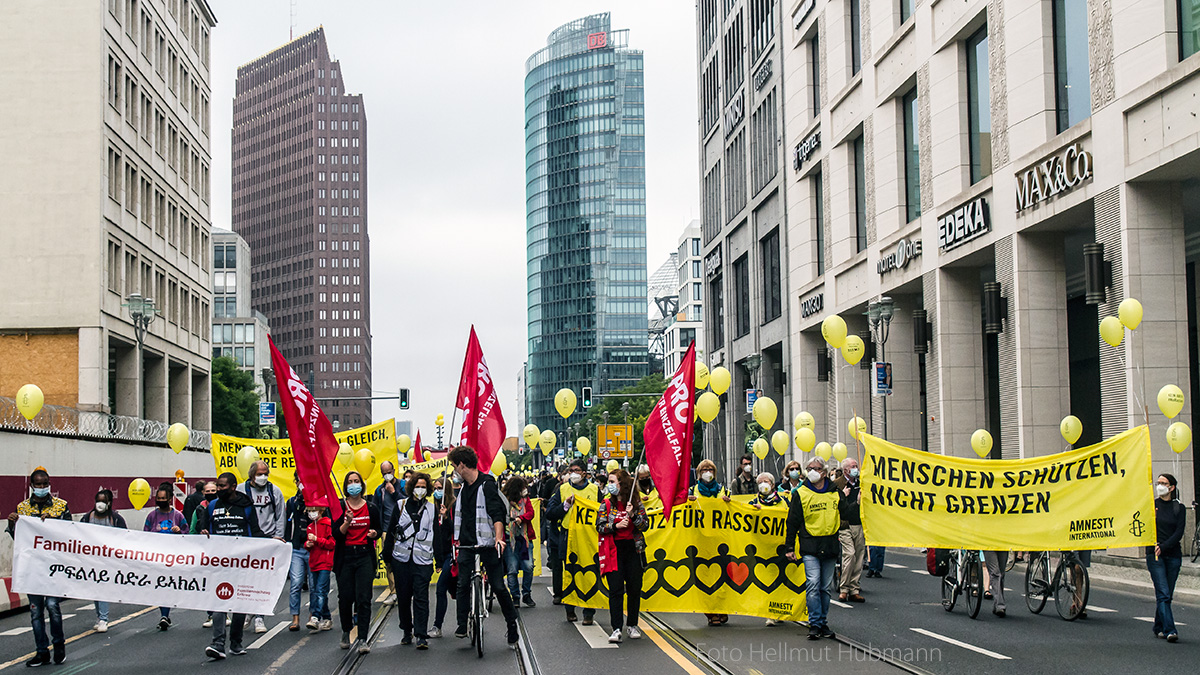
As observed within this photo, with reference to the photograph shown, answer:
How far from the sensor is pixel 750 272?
178ft

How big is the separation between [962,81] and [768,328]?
21.3 metres

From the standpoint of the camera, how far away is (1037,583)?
1508 cm

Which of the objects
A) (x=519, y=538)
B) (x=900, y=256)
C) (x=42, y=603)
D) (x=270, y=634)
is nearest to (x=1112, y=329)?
(x=519, y=538)

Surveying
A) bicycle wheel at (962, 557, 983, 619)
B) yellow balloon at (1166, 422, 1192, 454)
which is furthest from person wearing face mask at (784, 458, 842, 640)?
yellow balloon at (1166, 422, 1192, 454)

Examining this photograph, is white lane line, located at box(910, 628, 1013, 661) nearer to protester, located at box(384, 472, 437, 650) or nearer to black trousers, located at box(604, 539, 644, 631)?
black trousers, located at box(604, 539, 644, 631)

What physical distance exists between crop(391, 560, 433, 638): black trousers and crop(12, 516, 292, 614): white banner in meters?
1.21

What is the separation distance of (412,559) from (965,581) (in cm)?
669

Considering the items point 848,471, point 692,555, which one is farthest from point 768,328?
point 692,555

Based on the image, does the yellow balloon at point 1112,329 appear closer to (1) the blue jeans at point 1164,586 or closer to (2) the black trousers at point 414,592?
(1) the blue jeans at point 1164,586

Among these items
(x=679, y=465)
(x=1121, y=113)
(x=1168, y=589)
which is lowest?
(x=1168, y=589)

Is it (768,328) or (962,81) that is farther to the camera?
(768,328)

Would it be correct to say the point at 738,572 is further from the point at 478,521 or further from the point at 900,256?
the point at 900,256

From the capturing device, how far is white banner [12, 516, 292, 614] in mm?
12203

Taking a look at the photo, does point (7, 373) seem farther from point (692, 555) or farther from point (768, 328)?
point (692, 555)
